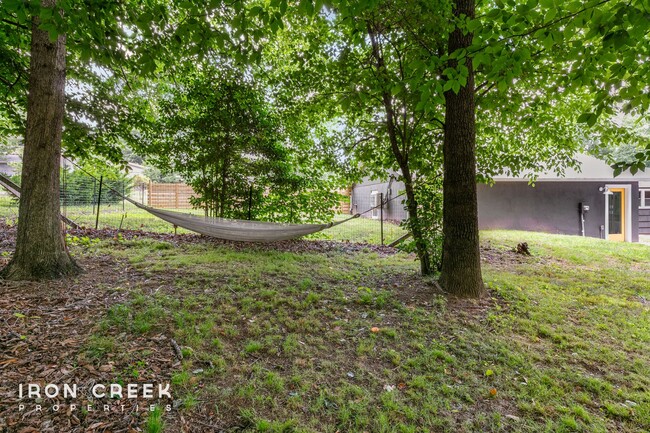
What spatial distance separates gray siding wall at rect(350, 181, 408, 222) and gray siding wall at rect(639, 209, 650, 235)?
22.3 feet

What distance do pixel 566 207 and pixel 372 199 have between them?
560 centimetres

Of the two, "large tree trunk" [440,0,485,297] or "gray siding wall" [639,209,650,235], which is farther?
"gray siding wall" [639,209,650,235]

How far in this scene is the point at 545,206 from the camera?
827cm

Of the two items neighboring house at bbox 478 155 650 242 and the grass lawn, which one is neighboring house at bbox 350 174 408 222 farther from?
the grass lawn

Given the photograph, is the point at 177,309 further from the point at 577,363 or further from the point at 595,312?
the point at 595,312

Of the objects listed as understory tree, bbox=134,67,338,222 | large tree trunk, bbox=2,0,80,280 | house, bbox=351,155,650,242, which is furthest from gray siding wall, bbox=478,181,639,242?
large tree trunk, bbox=2,0,80,280

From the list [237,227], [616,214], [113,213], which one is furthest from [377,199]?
[113,213]

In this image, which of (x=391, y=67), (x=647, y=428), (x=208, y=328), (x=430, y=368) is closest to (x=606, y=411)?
(x=647, y=428)

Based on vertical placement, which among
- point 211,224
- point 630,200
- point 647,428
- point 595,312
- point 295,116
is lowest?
point 647,428

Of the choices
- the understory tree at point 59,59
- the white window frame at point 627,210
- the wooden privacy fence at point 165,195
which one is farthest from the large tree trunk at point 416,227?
the wooden privacy fence at point 165,195

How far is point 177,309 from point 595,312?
3559 mm

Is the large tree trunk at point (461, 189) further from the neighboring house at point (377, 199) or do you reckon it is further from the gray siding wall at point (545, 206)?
the gray siding wall at point (545, 206)

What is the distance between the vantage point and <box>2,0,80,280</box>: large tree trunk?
2.51 m

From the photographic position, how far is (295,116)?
4168 millimetres
